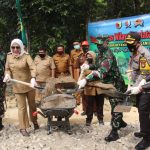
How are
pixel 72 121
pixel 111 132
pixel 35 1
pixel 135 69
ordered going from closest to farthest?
pixel 135 69, pixel 111 132, pixel 72 121, pixel 35 1

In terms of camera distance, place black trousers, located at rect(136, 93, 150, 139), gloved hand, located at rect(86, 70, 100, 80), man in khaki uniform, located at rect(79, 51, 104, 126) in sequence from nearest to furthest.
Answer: black trousers, located at rect(136, 93, 150, 139), gloved hand, located at rect(86, 70, 100, 80), man in khaki uniform, located at rect(79, 51, 104, 126)

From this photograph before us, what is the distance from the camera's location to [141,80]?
5.80 meters

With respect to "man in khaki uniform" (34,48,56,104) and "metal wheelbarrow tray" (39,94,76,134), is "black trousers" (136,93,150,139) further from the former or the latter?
"man in khaki uniform" (34,48,56,104)

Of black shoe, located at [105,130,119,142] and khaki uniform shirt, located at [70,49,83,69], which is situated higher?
khaki uniform shirt, located at [70,49,83,69]

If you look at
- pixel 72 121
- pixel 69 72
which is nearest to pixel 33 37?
pixel 69 72

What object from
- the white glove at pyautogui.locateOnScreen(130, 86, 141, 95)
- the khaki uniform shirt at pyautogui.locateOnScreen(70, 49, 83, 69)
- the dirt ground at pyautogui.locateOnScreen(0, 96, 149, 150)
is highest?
the khaki uniform shirt at pyautogui.locateOnScreen(70, 49, 83, 69)

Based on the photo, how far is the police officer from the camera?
5.73 metres

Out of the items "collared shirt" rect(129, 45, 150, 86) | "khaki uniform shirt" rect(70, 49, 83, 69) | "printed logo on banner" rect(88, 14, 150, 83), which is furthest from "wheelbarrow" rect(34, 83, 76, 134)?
"printed logo on banner" rect(88, 14, 150, 83)

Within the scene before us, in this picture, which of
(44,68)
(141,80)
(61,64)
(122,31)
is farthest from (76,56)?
(141,80)

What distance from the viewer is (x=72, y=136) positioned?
266 inches

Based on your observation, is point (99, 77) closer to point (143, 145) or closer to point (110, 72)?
point (110, 72)

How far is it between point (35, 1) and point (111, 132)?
606 centimetres

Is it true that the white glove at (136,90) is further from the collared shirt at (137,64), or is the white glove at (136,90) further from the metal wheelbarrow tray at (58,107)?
the metal wheelbarrow tray at (58,107)

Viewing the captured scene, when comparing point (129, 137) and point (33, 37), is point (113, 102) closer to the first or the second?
point (129, 137)
